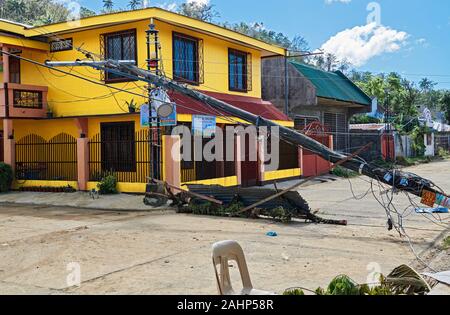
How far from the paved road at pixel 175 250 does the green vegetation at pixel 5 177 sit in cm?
534

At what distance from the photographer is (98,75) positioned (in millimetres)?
17938

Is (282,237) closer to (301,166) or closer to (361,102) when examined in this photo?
(301,166)

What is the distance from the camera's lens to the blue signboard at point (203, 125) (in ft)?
53.3

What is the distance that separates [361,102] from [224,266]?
26623mm

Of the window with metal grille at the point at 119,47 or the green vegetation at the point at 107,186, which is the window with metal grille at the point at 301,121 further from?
the green vegetation at the point at 107,186

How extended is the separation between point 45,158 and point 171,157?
644cm

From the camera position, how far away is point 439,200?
9.61 metres

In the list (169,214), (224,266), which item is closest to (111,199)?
(169,214)

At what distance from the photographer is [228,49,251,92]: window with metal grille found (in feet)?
67.6

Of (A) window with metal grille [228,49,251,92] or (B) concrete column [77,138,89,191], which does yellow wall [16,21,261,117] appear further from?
(B) concrete column [77,138,89,191]

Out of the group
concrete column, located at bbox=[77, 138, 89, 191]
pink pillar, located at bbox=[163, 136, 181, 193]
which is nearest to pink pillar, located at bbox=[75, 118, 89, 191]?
concrete column, located at bbox=[77, 138, 89, 191]

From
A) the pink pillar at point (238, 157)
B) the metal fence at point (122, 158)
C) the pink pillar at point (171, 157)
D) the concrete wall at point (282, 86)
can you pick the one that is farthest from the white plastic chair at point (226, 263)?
the concrete wall at point (282, 86)

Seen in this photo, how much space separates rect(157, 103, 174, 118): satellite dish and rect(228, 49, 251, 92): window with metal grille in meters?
6.49

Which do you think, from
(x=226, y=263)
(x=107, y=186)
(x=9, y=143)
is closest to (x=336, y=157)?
(x=226, y=263)
